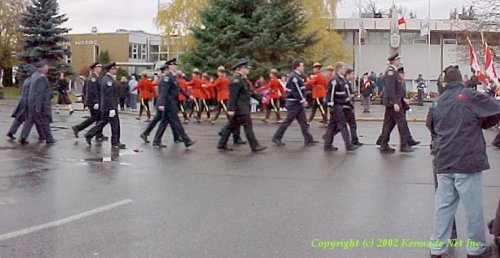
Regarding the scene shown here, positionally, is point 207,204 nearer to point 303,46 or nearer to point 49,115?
point 49,115

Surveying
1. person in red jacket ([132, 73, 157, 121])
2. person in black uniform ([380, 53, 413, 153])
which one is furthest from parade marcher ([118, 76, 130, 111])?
person in black uniform ([380, 53, 413, 153])

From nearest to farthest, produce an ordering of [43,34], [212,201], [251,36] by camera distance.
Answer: [212,201] → [251,36] → [43,34]

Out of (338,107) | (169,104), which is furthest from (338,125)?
(169,104)

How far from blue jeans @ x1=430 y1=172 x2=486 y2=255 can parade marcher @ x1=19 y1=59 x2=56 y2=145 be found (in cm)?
1107

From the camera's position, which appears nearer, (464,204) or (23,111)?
(464,204)

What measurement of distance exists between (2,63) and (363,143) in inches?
1783

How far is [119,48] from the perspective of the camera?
252 feet

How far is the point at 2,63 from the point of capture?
54531 mm

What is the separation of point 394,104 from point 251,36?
15938 millimetres

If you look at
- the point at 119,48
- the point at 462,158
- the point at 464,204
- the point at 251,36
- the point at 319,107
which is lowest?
the point at 464,204

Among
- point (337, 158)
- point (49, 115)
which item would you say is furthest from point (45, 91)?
point (337, 158)

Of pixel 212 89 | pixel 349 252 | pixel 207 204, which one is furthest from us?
pixel 212 89

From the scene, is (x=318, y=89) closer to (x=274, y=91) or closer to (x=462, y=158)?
(x=274, y=91)

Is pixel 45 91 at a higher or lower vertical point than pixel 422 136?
higher
